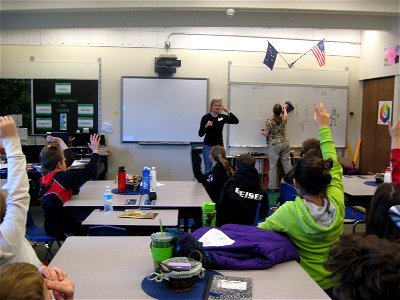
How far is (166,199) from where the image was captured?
142 inches

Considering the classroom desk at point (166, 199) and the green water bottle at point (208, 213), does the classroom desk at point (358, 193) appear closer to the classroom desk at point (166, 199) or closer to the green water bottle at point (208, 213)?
the classroom desk at point (166, 199)

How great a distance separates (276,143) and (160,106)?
2.20m

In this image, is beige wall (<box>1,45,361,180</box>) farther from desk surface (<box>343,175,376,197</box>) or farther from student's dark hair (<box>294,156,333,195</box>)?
student's dark hair (<box>294,156,333,195</box>)

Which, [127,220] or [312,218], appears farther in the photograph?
[127,220]

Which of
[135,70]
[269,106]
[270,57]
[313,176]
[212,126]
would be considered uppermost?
[270,57]

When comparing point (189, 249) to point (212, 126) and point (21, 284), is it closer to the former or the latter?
point (21, 284)

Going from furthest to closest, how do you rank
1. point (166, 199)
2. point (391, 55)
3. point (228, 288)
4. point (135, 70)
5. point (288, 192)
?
1. point (135, 70)
2. point (391, 55)
3. point (288, 192)
4. point (166, 199)
5. point (228, 288)

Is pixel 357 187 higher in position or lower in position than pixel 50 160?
lower

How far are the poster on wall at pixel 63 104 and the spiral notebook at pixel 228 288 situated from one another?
6.03 m

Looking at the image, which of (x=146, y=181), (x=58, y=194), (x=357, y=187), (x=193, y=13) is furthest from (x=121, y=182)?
(x=193, y=13)

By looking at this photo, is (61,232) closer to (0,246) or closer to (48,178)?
(48,178)

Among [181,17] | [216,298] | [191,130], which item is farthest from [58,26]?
[216,298]

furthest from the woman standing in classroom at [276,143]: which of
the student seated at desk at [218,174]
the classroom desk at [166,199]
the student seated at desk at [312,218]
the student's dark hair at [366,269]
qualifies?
the student's dark hair at [366,269]

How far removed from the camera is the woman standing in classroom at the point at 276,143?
23.7ft
